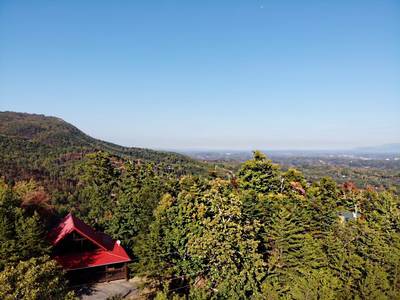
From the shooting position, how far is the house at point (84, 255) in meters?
19.8

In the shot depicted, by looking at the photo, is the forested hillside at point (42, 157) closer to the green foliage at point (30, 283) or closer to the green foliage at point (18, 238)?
the green foliage at point (18, 238)

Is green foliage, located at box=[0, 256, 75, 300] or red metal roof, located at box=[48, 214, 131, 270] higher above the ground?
green foliage, located at box=[0, 256, 75, 300]

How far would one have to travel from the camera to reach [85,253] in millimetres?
20688

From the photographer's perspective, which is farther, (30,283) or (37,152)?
(37,152)

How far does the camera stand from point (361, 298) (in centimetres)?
1477

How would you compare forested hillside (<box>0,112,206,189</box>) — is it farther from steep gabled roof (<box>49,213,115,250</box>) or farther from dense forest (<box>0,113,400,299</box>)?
steep gabled roof (<box>49,213,115,250</box>)

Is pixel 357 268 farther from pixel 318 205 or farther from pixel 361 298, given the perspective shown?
pixel 318 205

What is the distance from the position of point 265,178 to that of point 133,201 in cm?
1258

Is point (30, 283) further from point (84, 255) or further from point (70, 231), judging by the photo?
point (84, 255)

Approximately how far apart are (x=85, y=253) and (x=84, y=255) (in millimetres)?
199

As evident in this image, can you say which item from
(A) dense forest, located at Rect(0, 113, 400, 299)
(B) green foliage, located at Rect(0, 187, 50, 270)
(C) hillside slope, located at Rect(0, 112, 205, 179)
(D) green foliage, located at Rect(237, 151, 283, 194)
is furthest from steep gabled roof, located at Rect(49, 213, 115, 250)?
(C) hillside slope, located at Rect(0, 112, 205, 179)

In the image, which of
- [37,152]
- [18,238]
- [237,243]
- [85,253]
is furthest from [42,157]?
Result: [237,243]

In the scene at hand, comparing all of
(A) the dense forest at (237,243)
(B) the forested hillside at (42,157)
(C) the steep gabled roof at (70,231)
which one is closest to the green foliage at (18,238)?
(A) the dense forest at (237,243)

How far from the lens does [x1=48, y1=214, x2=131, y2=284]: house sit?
19812 millimetres
